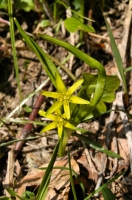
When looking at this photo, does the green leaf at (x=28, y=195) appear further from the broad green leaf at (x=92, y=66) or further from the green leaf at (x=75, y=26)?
the green leaf at (x=75, y=26)

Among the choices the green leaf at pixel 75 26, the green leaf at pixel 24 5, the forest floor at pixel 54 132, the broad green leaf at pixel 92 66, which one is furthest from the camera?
the green leaf at pixel 24 5

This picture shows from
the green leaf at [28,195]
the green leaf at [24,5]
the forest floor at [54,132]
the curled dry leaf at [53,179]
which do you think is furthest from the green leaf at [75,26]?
the green leaf at [28,195]

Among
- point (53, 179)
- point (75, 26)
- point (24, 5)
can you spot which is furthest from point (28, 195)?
point (24, 5)

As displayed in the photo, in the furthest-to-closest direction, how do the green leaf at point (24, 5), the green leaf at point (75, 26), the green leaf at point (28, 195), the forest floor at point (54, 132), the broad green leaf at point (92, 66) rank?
1. the green leaf at point (24, 5)
2. the green leaf at point (75, 26)
3. the forest floor at point (54, 132)
4. the green leaf at point (28, 195)
5. the broad green leaf at point (92, 66)

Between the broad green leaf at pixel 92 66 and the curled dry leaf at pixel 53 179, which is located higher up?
the broad green leaf at pixel 92 66

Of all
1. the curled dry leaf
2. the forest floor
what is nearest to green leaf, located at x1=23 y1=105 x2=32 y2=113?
the forest floor

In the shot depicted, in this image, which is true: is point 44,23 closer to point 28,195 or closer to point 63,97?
point 63,97

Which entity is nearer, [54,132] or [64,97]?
[64,97]
